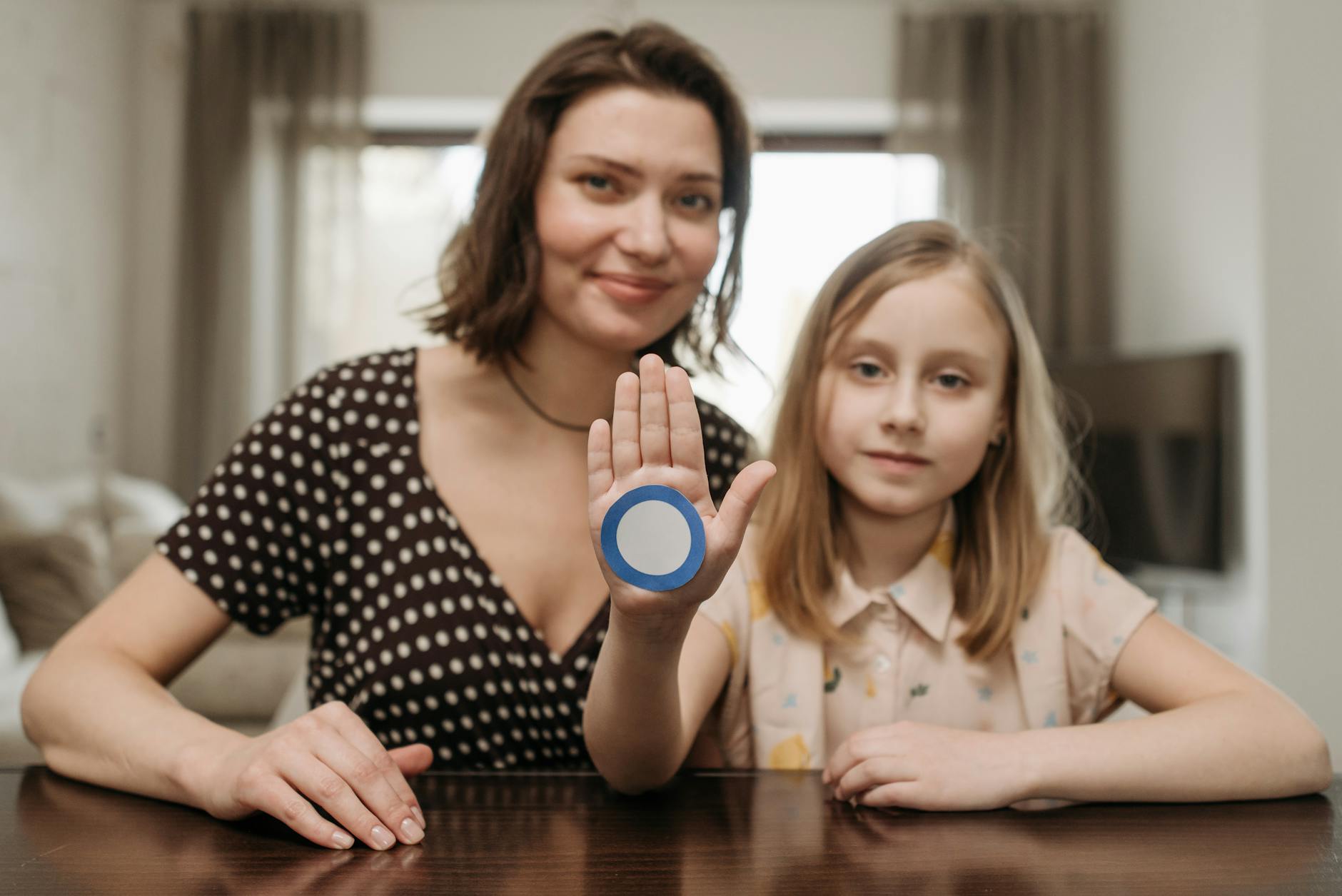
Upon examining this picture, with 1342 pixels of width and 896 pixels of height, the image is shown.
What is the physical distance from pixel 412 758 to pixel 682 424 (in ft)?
1.12

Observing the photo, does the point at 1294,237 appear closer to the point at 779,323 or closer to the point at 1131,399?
the point at 1131,399

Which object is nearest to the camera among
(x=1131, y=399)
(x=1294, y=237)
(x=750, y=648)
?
(x=750, y=648)

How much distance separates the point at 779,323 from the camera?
17.2 ft

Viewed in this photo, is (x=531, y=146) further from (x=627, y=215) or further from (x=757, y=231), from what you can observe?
(x=757, y=231)

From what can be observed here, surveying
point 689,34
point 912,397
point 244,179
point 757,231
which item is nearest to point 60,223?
point 244,179

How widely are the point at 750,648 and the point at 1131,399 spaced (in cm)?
320

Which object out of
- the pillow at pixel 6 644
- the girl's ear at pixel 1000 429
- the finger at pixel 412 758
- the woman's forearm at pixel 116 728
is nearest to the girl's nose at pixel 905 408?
the girl's ear at pixel 1000 429

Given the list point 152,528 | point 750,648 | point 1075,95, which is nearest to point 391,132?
point 152,528

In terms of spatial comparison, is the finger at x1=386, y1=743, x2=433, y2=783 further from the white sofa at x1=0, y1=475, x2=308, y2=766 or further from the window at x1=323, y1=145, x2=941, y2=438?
the window at x1=323, y1=145, x2=941, y2=438

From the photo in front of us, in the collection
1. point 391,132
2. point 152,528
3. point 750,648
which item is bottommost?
point 152,528

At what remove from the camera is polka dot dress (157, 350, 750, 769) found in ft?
3.68

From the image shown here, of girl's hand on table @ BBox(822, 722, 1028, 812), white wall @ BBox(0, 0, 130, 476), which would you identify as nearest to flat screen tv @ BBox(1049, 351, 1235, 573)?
girl's hand on table @ BBox(822, 722, 1028, 812)

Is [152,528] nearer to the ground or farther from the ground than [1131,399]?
nearer to the ground

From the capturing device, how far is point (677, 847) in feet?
2.29
